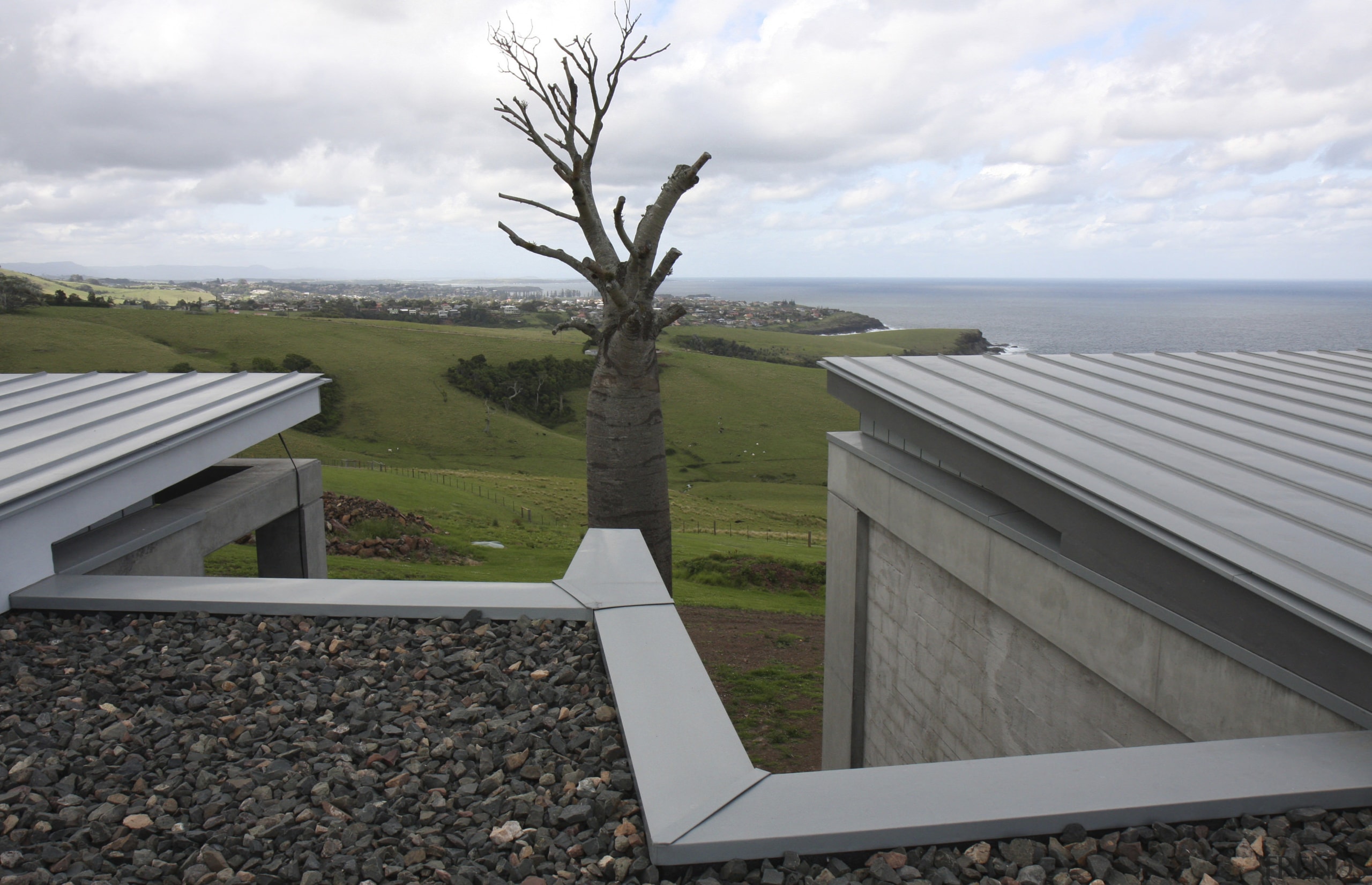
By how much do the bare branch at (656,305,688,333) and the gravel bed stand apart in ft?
18.6

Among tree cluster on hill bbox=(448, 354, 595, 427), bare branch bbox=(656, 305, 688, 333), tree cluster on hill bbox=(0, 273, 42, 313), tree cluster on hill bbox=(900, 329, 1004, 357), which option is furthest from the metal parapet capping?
tree cluster on hill bbox=(900, 329, 1004, 357)

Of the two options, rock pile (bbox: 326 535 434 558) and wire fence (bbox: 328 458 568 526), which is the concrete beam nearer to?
rock pile (bbox: 326 535 434 558)

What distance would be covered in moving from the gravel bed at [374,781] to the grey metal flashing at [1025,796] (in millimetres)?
63

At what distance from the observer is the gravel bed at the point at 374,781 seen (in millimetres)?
3168

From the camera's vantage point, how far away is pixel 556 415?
303 feet

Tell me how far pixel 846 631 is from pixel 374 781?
6541 mm

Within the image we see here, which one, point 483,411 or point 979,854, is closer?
point 979,854

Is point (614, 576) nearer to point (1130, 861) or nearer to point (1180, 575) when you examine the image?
point (1180, 575)

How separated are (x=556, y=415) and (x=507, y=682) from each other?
291ft

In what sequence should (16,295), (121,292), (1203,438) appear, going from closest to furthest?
(1203,438)
(16,295)
(121,292)

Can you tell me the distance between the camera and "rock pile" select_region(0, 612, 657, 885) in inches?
135

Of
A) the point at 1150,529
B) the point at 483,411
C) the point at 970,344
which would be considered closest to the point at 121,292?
the point at 483,411

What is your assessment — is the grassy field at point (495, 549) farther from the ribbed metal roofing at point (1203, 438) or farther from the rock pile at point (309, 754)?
the ribbed metal roofing at point (1203, 438)

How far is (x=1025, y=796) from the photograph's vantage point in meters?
3.45
